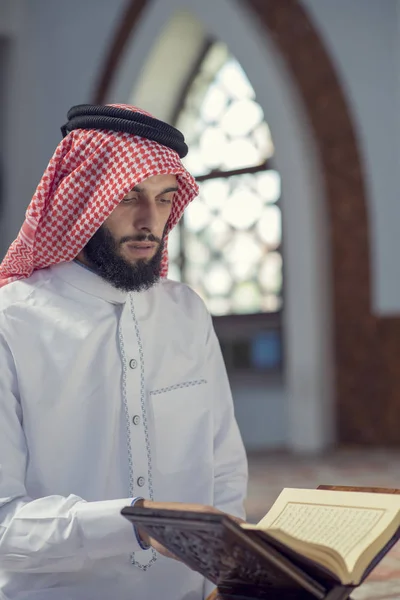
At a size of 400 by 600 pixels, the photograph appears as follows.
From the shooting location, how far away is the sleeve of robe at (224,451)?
2.02m

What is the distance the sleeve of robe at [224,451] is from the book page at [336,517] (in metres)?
0.49

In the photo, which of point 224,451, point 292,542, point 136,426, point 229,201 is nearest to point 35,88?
point 229,201

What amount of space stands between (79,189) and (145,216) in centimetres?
15

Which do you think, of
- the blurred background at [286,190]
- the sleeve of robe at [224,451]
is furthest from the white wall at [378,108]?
the sleeve of robe at [224,451]

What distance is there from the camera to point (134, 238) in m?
1.96

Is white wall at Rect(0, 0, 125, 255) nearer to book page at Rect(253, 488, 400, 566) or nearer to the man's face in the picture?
the man's face

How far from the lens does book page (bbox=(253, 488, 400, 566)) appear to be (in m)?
1.36

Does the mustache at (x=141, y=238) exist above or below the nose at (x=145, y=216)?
below

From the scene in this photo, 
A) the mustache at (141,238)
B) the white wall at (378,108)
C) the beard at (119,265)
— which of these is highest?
the white wall at (378,108)

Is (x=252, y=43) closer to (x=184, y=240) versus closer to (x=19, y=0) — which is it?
(x=184, y=240)

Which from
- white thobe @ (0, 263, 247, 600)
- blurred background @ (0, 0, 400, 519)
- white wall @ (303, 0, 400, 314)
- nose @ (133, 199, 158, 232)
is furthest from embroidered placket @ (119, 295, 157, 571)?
white wall @ (303, 0, 400, 314)

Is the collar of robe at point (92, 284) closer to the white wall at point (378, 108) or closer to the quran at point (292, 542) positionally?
the quran at point (292, 542)

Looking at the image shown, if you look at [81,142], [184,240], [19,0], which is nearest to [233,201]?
[184,240]

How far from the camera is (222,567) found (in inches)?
55.9
